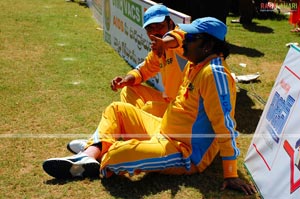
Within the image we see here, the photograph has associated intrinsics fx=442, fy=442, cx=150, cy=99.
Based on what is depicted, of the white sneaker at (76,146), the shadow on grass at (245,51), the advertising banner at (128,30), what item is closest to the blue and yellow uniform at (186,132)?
the white sneaker at (76,146)

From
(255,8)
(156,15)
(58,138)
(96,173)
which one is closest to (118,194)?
(96,173)

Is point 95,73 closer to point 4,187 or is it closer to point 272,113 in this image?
point 4,187

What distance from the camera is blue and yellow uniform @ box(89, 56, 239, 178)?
3035 millimetres

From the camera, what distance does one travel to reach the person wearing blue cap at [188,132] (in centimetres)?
305

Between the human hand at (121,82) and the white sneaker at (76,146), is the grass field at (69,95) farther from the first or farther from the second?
the human hand at (121,82)

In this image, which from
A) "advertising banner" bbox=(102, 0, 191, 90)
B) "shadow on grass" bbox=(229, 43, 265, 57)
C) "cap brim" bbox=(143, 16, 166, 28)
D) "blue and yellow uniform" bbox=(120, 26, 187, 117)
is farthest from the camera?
"shadow on grass" bbox=(229, 43, 265, 57)

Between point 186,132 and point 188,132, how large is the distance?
0.02m

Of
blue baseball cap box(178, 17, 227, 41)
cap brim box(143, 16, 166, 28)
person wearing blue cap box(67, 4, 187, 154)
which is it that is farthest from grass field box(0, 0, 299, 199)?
cap brim box(143, 16, 166, 28)

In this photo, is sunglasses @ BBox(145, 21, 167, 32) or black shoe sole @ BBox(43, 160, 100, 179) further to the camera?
sunglasses @ BBox(145, 21, 167, 32)

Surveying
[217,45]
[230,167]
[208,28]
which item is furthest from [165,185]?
[208,28]

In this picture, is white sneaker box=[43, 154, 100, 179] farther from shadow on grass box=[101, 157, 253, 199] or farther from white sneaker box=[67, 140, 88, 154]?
white sneaker box=[67, 140, 88, 154]

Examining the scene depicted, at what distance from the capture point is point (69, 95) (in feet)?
17.6

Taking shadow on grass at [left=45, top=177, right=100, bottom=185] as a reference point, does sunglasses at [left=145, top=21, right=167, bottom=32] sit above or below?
above

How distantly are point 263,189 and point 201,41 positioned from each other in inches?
44.1
